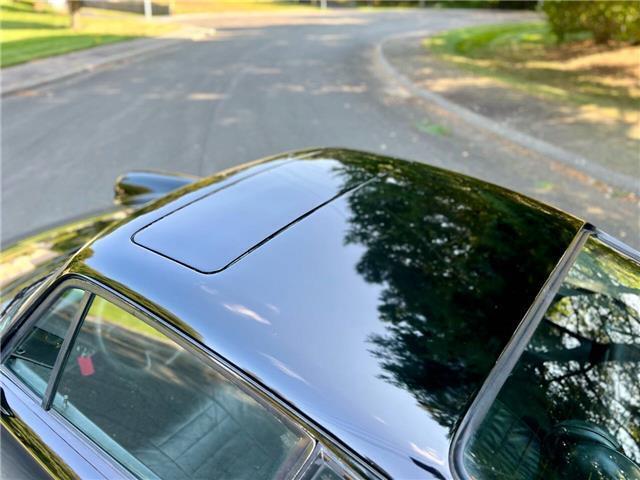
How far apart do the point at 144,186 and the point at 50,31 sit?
1672 centimetres

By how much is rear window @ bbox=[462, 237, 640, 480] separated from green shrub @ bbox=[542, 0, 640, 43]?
391 inches

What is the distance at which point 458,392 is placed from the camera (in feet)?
4.63

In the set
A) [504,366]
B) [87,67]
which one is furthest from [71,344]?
[87,67]

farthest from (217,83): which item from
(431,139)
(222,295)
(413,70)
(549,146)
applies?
(222,295)

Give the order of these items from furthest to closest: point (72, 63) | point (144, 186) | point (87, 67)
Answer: point (72, 63), point (87, 67), point (144, 186)

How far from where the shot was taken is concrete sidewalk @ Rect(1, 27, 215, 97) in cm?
1053

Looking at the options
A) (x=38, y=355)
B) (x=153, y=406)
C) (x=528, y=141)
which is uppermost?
(x=38, y=355)

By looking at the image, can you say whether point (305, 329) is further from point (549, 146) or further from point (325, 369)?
point (549, 146)

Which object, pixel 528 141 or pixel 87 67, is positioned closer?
pixel 528 141

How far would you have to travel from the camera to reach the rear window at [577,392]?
4.76 ft

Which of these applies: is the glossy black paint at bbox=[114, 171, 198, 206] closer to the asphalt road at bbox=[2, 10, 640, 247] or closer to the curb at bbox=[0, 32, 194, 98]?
the asphalt road at bbox=[2, 10, 640, 247]

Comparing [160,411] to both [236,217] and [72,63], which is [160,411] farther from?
[72,63]

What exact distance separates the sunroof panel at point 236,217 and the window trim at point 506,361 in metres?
0.86

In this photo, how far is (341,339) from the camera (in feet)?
4.86
